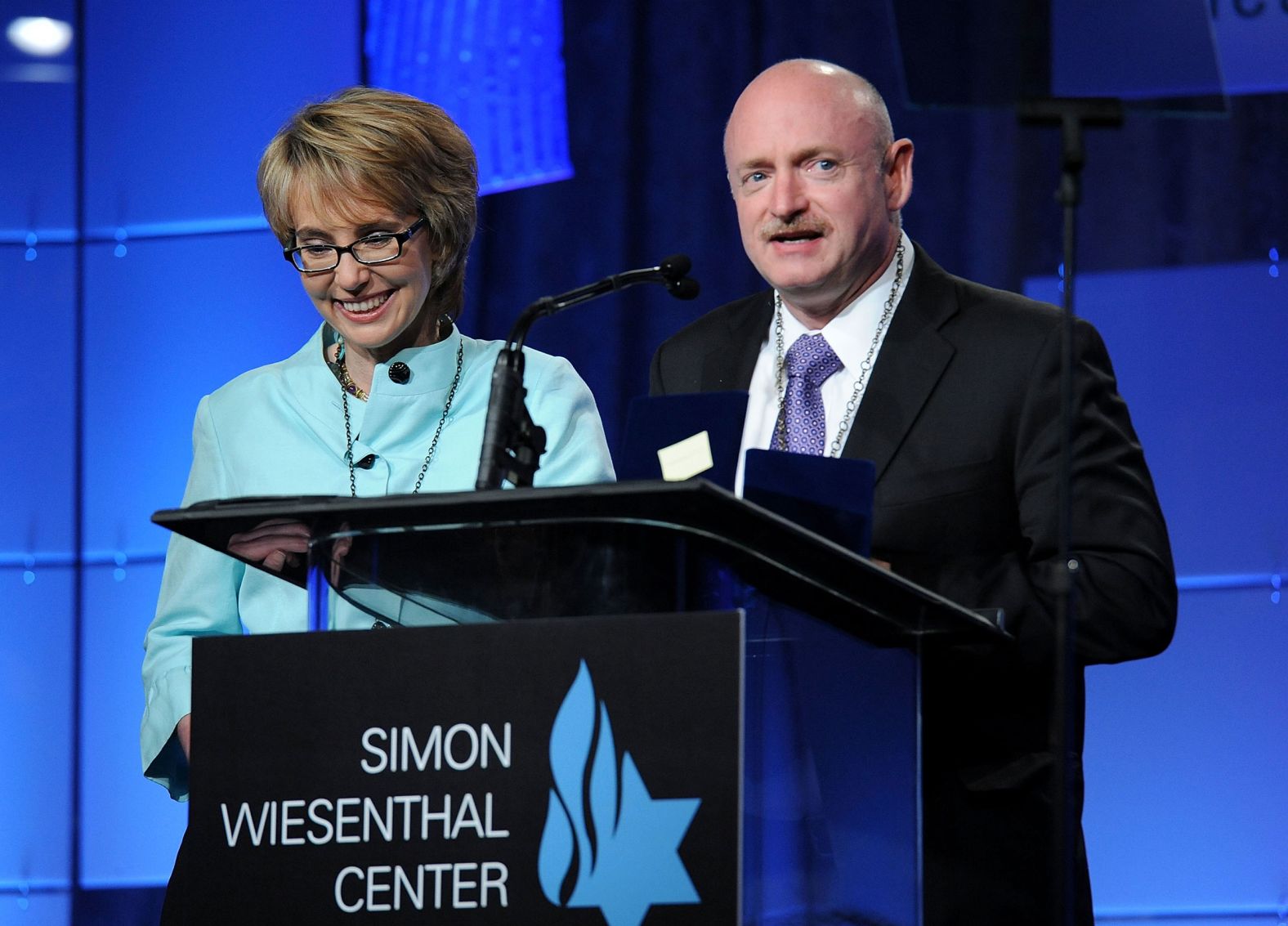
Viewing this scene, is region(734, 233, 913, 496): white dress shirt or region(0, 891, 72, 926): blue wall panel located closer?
region(734, 233, 913, 496): white dress shirt

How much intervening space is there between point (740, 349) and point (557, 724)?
3.85 ft

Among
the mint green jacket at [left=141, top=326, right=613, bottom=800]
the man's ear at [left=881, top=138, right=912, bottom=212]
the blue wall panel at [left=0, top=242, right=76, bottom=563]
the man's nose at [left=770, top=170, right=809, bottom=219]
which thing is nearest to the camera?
the mint green jacket at [left=141, top=326, right=613, bottom=800]

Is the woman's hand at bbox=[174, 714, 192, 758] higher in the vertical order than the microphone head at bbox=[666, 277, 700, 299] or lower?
lower

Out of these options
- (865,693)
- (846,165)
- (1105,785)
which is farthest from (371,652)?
(1105,785)

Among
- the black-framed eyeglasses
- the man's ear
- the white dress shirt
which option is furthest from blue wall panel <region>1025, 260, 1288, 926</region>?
the black-framed eyeglasses

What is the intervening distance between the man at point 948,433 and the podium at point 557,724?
0.37 m

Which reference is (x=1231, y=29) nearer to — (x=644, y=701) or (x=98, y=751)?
(x=644, y=701)

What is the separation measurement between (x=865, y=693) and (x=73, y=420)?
2.95m

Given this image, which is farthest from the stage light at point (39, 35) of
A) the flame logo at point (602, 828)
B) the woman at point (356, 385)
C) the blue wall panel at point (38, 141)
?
the flame logo at point (602, 828)

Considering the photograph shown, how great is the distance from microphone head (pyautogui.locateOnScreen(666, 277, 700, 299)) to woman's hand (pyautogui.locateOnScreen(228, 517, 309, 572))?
0.51 m

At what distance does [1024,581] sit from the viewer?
2.03 metres

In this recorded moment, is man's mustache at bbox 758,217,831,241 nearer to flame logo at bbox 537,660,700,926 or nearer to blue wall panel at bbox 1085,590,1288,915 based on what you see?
flame logo at bbox 537,660,700,926

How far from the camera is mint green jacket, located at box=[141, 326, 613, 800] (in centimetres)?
211

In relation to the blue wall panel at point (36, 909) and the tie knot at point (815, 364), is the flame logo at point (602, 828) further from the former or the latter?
the blue wall panel at point (36, 909)
